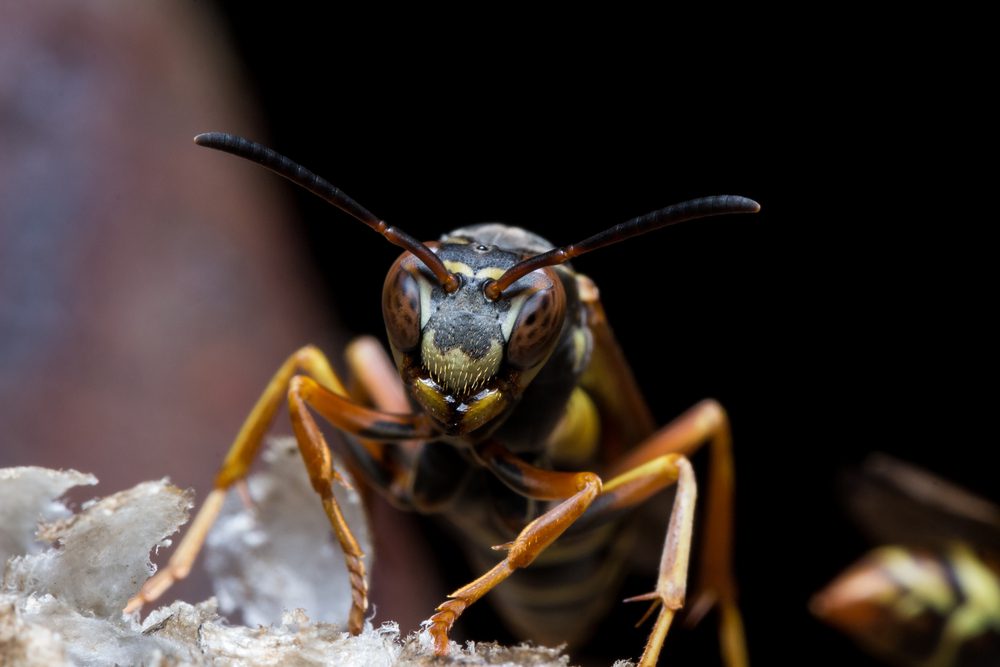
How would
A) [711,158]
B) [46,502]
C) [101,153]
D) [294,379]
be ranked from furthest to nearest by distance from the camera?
1. [711,158]
2. [101,153]
3. [294,379]
4. [46,502]

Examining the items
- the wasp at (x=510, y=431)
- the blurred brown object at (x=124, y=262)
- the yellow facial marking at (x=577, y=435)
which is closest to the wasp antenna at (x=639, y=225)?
the wasp at (x=510, y=431)

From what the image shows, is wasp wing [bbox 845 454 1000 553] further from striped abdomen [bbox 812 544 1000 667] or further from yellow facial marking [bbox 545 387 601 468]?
yellow facial marking [bbox 545 387 601 468]

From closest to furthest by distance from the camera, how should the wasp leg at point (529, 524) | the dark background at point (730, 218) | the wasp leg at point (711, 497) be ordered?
the wasp leg at point (529, 524) < the wasp leg at point (711, 497) < the dark background at point (730, 218)

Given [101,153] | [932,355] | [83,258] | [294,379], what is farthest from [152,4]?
[932,355]

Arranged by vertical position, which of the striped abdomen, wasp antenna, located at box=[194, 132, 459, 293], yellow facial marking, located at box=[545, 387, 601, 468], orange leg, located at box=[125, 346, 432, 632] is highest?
wasp antenna, located at box=[194, 132, 459, 293]

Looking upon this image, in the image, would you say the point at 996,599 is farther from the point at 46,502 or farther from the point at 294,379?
the point at 46,502

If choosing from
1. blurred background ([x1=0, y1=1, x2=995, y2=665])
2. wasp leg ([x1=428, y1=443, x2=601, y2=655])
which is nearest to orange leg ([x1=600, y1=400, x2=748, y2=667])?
wasp leg ([x1=428, y1=443, x2=601, y2=655])

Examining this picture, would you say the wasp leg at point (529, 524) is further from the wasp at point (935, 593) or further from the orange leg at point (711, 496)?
the wasp at point (935, 593)
